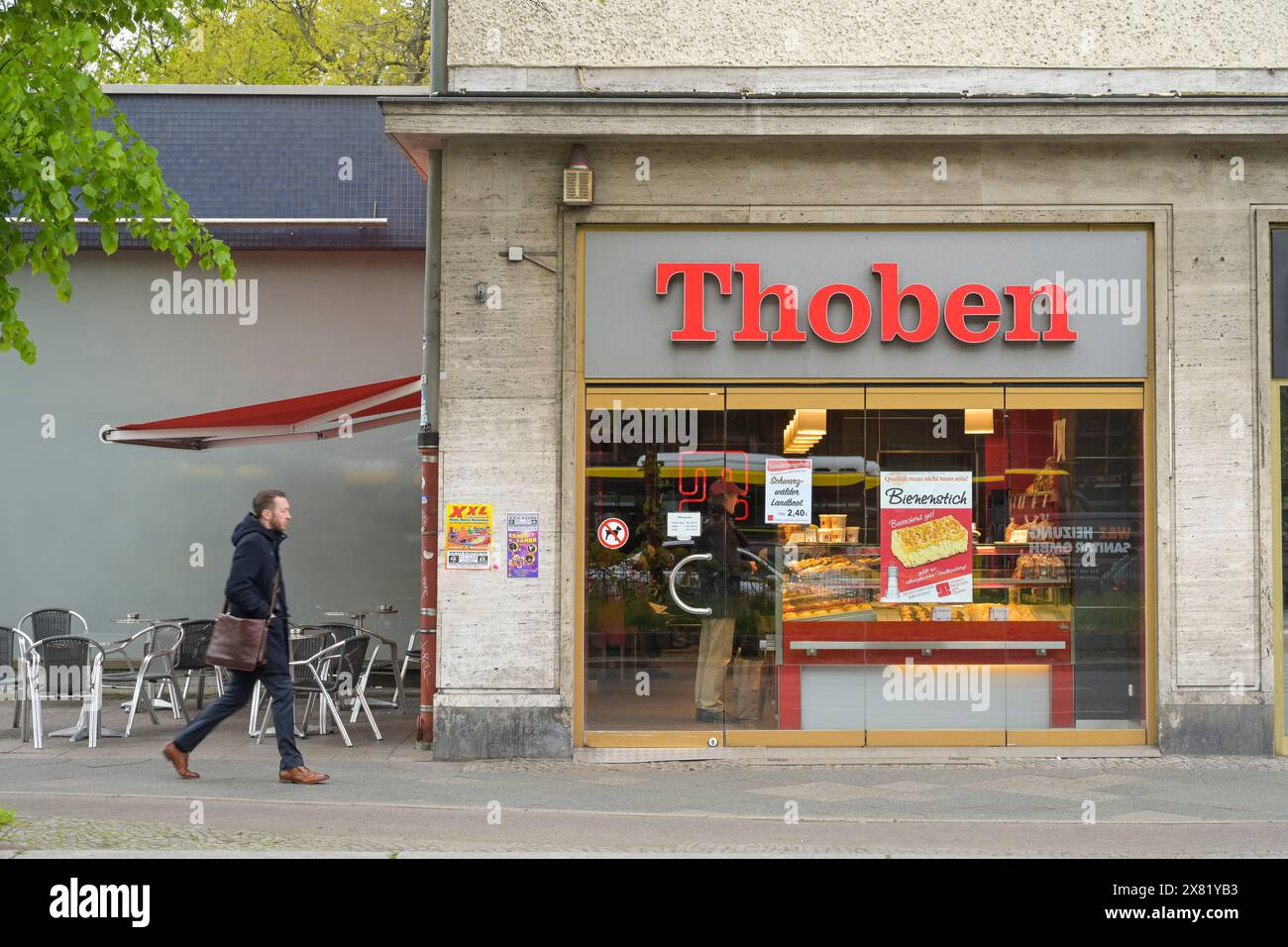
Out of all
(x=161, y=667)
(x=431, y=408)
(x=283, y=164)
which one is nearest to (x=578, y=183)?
(x=431, y=408)

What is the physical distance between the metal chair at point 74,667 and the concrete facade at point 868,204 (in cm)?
292

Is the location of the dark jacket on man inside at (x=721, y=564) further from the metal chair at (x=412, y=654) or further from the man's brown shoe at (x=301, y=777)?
the metal chair at (x=412, y=654)

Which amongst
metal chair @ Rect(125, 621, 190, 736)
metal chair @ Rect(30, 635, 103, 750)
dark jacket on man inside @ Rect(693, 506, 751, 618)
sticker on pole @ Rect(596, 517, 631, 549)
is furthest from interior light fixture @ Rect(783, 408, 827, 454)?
metal chair @ Rect(30, 635, 103, 750)

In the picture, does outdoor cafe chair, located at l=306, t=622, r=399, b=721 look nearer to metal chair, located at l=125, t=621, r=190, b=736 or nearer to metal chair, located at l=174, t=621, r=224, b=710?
metal chair, located at l=174, t=621, r=224, b=710

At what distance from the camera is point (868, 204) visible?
1055 centimetres

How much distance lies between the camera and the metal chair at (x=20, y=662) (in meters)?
11.1

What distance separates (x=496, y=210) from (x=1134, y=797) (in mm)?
6284

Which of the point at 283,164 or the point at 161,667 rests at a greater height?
the point at 283,164

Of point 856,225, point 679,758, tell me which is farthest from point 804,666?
point 856,225

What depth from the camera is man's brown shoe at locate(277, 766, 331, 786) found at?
918cm

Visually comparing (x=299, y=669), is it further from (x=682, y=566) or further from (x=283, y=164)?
(x=283, y=164)

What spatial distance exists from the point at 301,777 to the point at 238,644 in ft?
3.31

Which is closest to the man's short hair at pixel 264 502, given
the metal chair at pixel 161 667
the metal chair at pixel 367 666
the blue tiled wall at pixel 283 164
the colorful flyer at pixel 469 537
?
the colorful flyer at pixel 469 537

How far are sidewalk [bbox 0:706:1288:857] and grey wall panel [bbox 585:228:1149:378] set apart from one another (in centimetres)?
304
